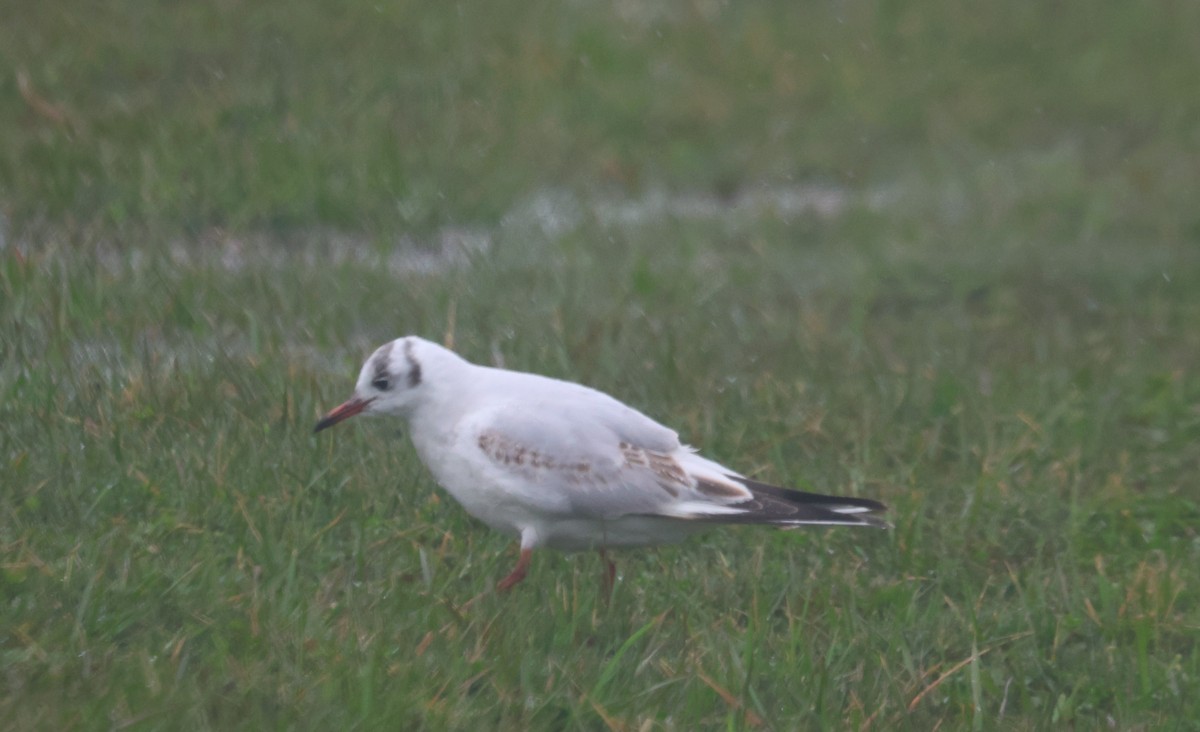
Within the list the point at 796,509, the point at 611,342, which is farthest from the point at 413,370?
the point at 611,342

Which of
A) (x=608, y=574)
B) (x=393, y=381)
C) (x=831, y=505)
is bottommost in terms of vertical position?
(x=608, y=574)

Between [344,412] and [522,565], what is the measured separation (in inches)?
27.2

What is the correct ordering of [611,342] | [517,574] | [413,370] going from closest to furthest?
[517,574] → [413,370] → [611,342]

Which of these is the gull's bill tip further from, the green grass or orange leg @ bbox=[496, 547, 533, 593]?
orange leg @ bbox=[496, 547, 533, 593]

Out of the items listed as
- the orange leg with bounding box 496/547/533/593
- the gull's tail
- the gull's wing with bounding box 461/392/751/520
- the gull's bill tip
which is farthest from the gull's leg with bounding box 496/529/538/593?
the gull's bill tip

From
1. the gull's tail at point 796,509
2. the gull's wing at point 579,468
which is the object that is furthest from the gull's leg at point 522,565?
the gull's tail at point 796,509

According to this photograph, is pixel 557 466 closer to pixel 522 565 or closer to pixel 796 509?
pixel 522 565

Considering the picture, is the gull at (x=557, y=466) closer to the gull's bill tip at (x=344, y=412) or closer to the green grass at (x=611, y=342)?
the gull's bill tip at (x=344, y=412)

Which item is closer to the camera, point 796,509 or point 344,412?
point 796,509

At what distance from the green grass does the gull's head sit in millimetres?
289

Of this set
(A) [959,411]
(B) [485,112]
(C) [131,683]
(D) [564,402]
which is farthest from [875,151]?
(C) [131,683]

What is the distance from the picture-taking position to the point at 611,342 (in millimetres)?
6039

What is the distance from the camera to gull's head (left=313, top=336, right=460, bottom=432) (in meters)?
4.40

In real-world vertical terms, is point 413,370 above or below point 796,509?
above
